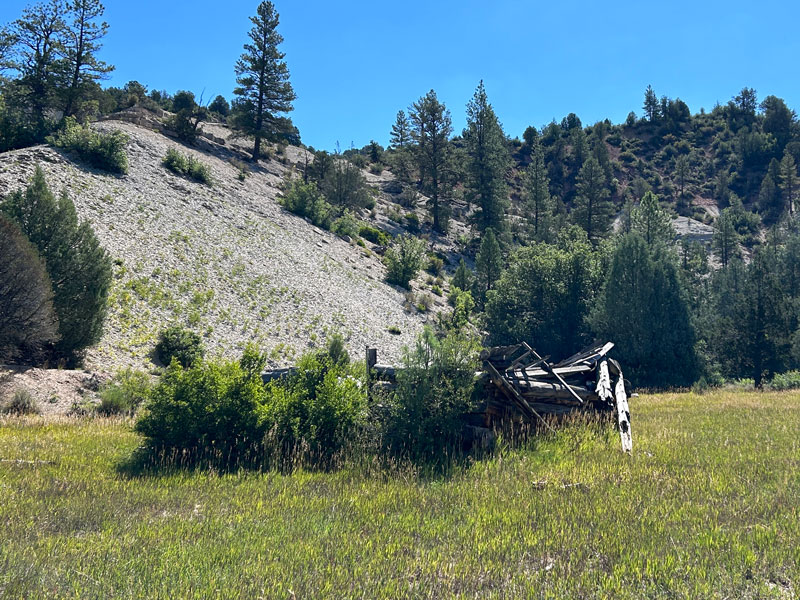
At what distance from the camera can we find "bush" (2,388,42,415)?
44.3 feet

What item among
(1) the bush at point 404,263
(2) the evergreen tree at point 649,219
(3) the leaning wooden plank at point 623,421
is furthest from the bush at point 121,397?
(2) the evergreen tree at point 649,219

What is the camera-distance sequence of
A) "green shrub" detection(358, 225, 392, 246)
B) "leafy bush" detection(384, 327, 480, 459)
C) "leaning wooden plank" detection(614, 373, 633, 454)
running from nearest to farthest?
"leaning wooden plank" detection(614, 373, 633, 454) < "leafy bush" detection(384, 327, 480, 459) < "green shrub" detection(358, 225, 392, 246)

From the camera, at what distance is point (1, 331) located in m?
14.8

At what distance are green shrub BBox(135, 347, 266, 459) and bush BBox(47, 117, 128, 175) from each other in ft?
98.5

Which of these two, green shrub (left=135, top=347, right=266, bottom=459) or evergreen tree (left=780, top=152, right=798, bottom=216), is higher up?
evergreen tree (left=780, top=152, right=798, bottom=216)

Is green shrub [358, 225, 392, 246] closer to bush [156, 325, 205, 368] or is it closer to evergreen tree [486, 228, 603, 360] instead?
evergreen tree [486, 228, 603, 360]

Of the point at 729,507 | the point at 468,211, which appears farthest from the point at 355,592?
the point at 468,211

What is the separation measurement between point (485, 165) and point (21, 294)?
54457mm

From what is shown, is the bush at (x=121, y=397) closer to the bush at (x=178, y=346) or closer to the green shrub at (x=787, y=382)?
the bush at (x=178, y=346)

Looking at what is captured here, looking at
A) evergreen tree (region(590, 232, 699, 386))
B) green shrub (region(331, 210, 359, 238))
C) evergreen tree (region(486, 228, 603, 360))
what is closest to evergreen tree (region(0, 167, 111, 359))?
green shrub (region(331, 210, 359, 238))

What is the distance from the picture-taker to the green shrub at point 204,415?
9.45 meters

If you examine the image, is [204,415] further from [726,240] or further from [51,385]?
[726,240]

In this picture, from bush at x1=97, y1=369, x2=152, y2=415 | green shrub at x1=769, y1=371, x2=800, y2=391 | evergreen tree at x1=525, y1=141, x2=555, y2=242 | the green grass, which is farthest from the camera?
evergreen tree at x1=525, y1=141, x2=555, y2=242

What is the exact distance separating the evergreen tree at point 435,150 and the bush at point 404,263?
17.4 meters
